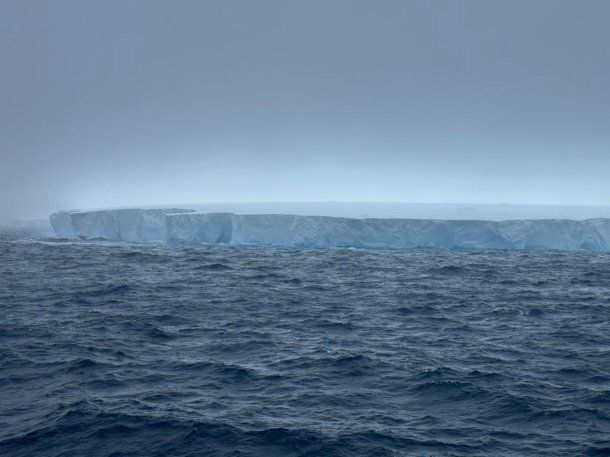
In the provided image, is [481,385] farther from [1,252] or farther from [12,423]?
[1,252]

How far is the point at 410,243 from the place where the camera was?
41906 millimetres

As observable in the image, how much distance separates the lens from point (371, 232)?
136 ft

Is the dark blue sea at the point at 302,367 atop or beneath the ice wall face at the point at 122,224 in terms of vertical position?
beneath

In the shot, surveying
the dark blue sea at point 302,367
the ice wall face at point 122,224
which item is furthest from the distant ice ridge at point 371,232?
the dark blue sea at point 302,367

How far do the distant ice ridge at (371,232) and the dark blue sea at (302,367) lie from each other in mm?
15154

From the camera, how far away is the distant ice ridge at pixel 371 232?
40125 millimetres

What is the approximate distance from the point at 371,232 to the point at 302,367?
2968 centimetres

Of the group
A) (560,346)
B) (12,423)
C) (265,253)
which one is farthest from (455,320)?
(265,253)

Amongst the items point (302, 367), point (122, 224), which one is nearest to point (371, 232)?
point (122, 224)

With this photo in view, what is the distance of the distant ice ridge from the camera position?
40125 mm

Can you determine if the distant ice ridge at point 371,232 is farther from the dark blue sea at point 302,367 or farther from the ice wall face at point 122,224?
the dark blue sea at point 302,367

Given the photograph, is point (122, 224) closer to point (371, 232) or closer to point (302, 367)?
point (371, 232)

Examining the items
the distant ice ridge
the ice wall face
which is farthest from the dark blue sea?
the ice wall face

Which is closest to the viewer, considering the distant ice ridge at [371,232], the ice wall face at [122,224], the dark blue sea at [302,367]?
the dark blue sea at [302,367]
